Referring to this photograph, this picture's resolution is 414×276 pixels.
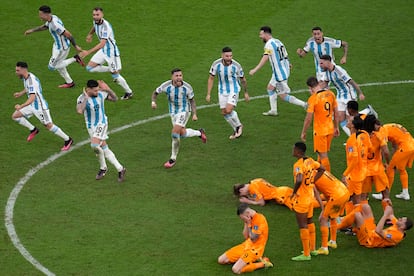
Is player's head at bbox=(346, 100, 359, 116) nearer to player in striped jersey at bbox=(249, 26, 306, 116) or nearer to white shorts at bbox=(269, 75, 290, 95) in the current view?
player in striped jersey at bbox=(249, 26, 306, 116)

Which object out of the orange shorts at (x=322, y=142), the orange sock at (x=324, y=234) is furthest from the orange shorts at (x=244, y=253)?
the orange shorts at (x=322, y=142)

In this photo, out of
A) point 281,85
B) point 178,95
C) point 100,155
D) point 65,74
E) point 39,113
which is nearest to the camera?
point 100,155

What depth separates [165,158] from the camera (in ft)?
73.4

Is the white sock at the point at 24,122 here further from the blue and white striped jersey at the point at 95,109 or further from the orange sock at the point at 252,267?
the orange sock at the point at 252,267

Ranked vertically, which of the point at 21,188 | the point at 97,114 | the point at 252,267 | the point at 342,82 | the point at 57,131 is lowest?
the point at 252,267

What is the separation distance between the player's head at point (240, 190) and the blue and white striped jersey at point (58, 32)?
8.65m

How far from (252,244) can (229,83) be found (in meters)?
6.57

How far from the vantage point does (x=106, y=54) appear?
84.8 ft

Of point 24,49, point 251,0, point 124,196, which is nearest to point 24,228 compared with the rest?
point 124,196

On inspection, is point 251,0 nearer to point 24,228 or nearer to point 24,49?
point 24,49

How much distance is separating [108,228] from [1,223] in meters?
2.16

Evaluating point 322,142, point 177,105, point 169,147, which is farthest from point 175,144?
point 322,142

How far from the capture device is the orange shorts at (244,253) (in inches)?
679

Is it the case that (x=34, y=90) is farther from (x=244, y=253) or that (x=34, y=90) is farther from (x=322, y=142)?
(x=244, y=253)
